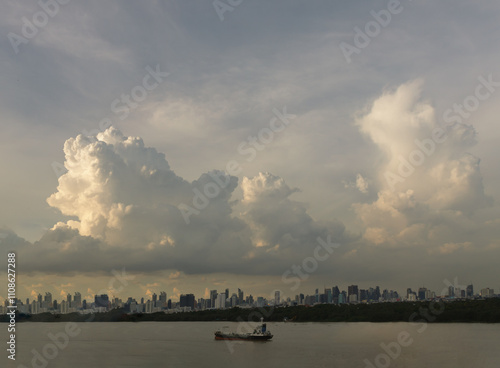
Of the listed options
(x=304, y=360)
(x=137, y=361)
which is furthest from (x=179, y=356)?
(x=304, y=360)

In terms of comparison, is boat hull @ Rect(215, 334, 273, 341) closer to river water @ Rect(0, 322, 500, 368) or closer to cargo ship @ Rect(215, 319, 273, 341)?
cargo ship @ Rect(215, 319, 273, 341)

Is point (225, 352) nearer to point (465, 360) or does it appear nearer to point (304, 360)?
point (304, 360)

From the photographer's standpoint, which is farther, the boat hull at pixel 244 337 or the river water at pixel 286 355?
the boat hull at pixel 244 337

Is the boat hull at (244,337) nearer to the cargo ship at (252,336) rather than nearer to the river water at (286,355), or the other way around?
the cargo ship at (252,336)

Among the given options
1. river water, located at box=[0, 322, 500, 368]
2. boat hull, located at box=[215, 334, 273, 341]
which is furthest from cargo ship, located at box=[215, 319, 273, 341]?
river water, located at box=[0, 322, 500, 368]

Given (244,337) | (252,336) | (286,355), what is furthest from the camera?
(244,337)

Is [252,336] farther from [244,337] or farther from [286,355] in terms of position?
[286,355]

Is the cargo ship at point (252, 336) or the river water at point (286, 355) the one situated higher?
the river water at point (286, 355)

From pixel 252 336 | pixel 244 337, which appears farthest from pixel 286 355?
pixel 244 337

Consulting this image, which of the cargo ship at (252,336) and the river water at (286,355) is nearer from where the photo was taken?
the river water at (286,355)

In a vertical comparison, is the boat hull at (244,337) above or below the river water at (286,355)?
below

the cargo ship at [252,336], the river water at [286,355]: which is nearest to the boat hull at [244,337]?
the cargo ship at [252,336]
